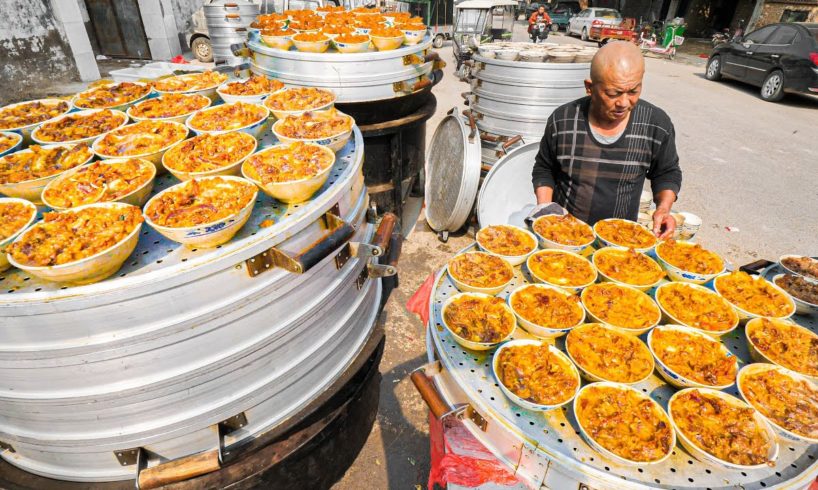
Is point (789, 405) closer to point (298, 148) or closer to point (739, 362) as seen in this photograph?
point (739, 362)

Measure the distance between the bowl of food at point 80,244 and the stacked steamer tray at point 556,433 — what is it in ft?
4.37

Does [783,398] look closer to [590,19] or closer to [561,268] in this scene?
[561,268]

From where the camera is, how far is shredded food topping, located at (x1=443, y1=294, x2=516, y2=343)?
1.75 m

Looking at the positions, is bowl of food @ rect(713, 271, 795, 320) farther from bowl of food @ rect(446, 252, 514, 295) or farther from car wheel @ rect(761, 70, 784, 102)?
car wheel @ rect(761, 70, 784, 102)

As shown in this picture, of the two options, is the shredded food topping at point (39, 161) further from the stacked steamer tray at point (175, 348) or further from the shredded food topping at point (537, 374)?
the shredded food topping at point (537, 374)

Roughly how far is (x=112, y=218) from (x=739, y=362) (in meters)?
2.89

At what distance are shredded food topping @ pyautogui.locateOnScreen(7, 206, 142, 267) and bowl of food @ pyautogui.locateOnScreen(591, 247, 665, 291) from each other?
2334 mm

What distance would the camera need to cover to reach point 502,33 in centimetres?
1677

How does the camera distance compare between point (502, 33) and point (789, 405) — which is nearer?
point (789, 405)

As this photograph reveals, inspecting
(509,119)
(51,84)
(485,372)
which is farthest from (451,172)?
(51,84)

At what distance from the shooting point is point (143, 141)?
240cm

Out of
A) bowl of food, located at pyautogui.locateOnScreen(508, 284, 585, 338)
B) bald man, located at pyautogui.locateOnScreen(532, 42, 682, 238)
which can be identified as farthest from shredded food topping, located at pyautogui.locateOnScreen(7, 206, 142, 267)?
bald man, located at pyautogui.locateOnScreen(532, 42, 682, 238)

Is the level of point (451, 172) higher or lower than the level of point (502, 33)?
lower

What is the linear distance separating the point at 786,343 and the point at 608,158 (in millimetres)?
1596
